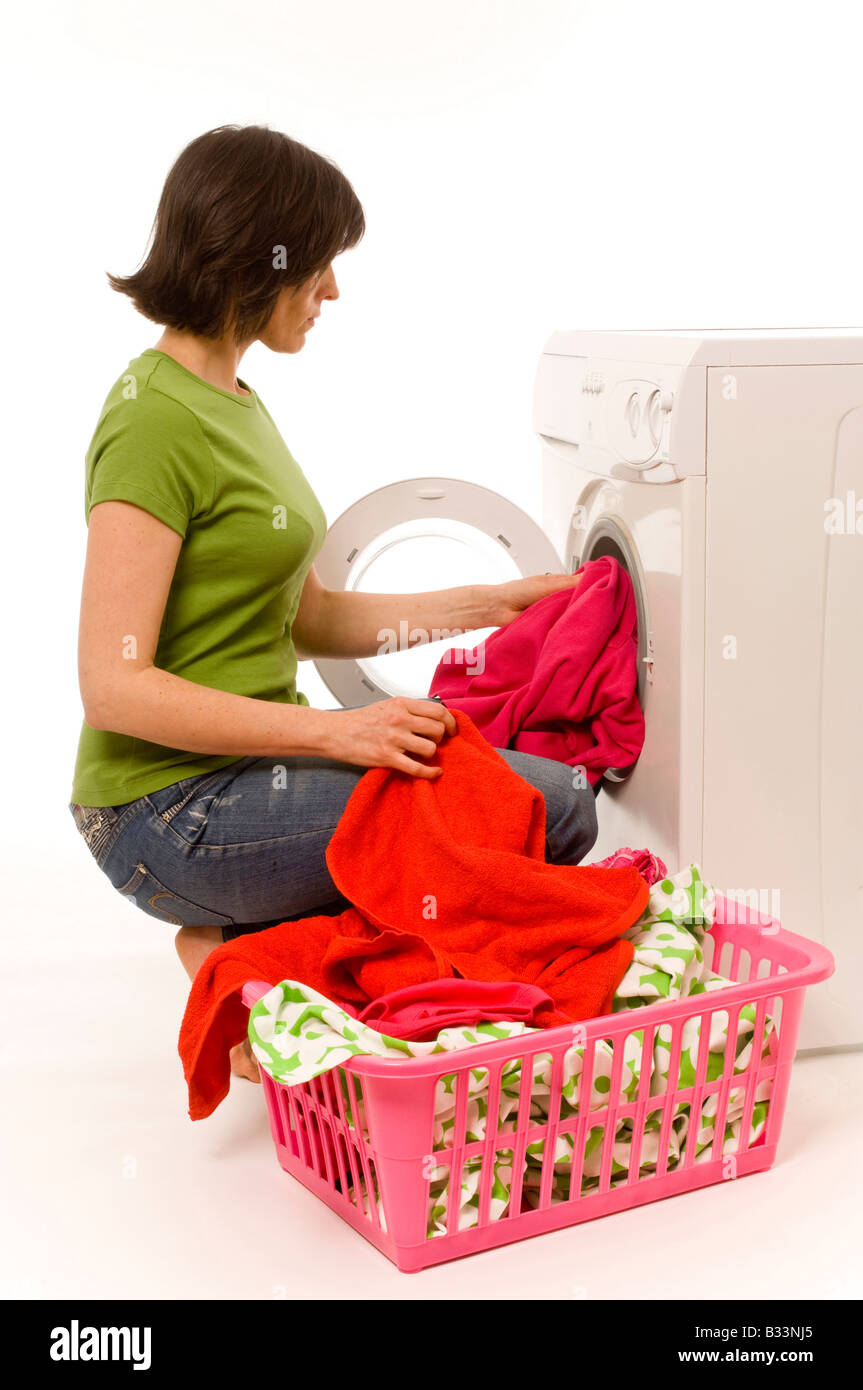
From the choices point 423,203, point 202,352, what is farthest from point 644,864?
point 423,203

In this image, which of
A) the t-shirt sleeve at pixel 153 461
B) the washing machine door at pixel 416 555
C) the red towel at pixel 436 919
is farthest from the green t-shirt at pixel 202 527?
the washing machine door at pixel 416 555

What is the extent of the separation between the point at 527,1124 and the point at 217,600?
78 cm


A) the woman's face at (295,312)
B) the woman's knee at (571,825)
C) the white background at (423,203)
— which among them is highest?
the white background at (423,203)

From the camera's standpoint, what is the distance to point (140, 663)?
1886 millimetres

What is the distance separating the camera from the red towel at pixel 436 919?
186 centimetres

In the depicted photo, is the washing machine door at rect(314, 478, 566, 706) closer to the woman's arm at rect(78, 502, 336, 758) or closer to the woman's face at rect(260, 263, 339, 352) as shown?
the woman's face at rect(260, 263, 339, 352)

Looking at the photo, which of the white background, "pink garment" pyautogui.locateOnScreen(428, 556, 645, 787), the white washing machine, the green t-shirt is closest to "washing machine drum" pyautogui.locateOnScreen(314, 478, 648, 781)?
"pink garment" pyautogui.locateOnScreen(428, 556, 645, 787)

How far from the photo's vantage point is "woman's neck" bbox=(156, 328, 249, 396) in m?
2.05

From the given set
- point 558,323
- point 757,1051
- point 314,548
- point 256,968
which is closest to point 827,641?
point 757,1051

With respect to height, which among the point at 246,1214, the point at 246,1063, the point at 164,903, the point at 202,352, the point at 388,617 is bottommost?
the point at 246,1214

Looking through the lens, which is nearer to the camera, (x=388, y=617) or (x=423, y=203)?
(x=388, y=617)

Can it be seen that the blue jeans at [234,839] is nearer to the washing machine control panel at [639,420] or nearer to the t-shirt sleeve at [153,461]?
the t-shirt sleeve at [153,461]

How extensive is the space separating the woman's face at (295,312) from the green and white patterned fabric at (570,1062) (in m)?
0.89

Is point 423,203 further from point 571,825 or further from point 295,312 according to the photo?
point 571,825
